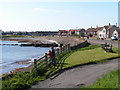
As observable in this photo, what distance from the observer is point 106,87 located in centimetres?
1002

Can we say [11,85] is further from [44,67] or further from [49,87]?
[44,67]

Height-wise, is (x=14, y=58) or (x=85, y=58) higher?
Answer: (x=85, y=58)

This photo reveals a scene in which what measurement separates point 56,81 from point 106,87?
3817 millimetres

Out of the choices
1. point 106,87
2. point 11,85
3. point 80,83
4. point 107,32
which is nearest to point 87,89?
point 106,87

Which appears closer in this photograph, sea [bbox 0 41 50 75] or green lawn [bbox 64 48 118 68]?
green lawn [bbox 64 48 118 68]

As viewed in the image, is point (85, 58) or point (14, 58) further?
point (14, 58)

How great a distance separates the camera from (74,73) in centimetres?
1494

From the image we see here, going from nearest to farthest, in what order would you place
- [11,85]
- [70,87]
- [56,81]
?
[70,87]
[11,85]
[56,81]

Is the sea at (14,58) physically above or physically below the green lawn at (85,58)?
below

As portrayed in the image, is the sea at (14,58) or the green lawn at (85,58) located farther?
the sea at (14,58)

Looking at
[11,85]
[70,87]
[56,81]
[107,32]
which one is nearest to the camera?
[70,87]

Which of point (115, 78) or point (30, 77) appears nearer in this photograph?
point (115, 78)

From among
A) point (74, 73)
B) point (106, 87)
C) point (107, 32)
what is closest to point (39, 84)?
point (74, 73)

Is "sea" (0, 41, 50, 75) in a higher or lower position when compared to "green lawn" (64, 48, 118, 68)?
lower
